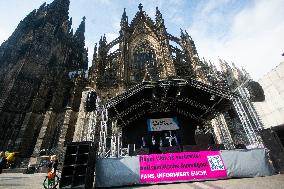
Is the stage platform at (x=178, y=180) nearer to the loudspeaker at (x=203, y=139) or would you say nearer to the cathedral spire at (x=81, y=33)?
the loudspeaker at (x=203, y=139)

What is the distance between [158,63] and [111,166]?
1456cm

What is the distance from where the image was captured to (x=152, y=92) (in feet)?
38.8

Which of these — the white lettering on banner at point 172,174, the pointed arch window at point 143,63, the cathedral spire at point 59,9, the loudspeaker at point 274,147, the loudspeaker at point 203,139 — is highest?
the cathedral spire at point 59,9

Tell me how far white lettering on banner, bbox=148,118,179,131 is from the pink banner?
7592 mm

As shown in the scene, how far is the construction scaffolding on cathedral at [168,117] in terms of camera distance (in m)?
10.1

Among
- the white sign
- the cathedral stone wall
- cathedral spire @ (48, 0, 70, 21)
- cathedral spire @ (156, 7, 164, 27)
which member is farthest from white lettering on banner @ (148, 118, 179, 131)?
cathedral spire @ (48, 0, 70, 21)

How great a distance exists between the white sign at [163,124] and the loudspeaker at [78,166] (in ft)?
28.1

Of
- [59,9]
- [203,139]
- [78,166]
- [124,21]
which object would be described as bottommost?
[78,166]

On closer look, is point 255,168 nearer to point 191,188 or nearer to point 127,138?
point 191,188

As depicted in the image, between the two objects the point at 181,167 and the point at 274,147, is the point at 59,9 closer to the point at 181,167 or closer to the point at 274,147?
the point at 181,167

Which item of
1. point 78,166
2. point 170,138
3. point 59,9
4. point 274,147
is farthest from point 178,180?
point 59,9

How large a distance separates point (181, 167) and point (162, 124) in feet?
25.9

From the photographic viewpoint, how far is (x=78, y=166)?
6.74 metres

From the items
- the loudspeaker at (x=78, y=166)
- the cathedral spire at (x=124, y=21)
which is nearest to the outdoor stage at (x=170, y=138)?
the loudspeaker at (x=78, y=166)
